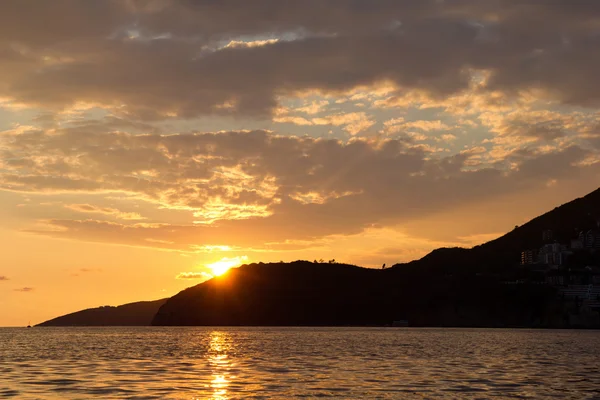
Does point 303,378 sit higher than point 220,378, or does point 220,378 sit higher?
point 220,378

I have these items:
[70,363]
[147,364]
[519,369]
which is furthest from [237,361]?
[519,369]

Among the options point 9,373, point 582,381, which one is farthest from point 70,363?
point 582,381

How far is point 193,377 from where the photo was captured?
238 ft

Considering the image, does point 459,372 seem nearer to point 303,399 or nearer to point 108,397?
point 303,399

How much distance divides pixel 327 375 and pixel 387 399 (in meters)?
20.2

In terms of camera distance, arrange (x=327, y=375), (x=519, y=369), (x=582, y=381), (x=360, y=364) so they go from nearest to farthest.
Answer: (x=582, y=381)
(x=327, y=375)
(x=519, y=369)
(x=360, y=364)

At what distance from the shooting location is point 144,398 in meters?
54.4

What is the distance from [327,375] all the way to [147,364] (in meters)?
26.5

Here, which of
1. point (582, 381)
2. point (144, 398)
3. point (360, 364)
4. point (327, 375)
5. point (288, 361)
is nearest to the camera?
point (144, 398)

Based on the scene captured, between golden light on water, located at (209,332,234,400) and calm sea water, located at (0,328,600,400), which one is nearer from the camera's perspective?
golden light on water, located at (209,332,234,400)

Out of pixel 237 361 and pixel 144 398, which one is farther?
pixel 237 361

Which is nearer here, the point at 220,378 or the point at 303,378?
the point at 303,378

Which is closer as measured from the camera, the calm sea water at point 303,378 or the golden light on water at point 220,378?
the golden light on water at point 220,378

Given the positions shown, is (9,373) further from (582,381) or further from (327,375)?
(582,381)
